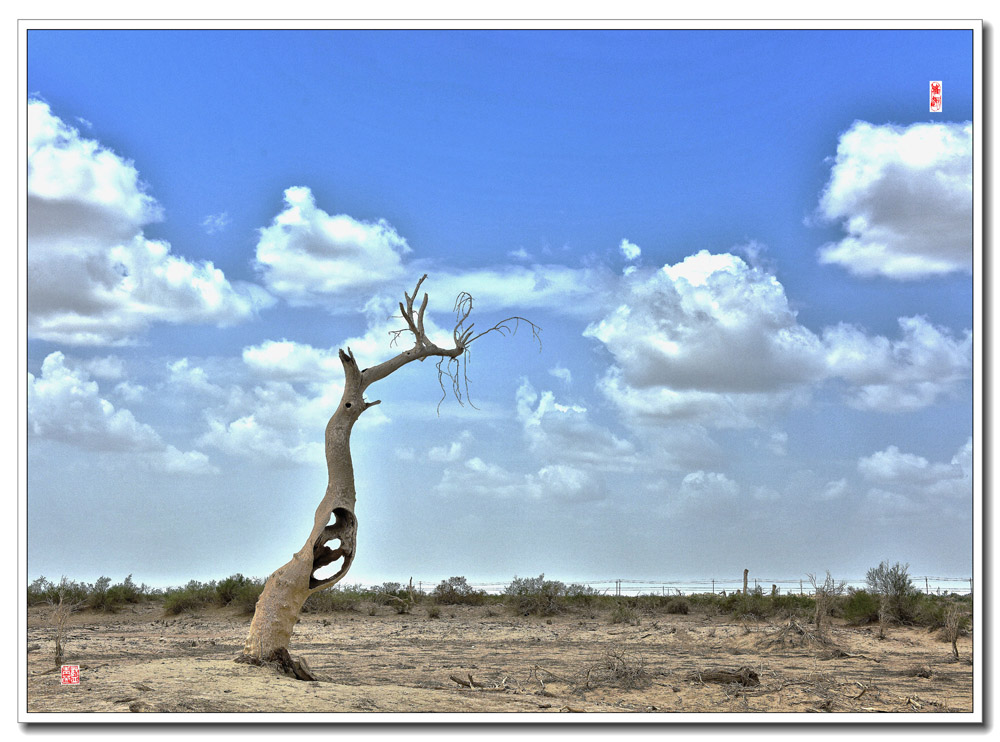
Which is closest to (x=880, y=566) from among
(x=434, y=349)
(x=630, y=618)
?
(x=630, y=618)

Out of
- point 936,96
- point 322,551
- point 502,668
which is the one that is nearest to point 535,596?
point 502,668

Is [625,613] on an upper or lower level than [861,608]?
→ lower

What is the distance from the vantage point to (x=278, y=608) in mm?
11398

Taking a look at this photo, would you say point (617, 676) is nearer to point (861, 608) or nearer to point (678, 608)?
point (861, 608)

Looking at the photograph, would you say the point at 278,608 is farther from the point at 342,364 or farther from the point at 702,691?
the point at 702,691

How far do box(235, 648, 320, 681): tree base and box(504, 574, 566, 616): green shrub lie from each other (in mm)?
18498

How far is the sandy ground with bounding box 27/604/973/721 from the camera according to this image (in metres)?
9.80

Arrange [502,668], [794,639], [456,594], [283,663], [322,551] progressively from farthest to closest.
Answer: [456,594]
[794,639]
[502,668]
[322,551]
[283,663]

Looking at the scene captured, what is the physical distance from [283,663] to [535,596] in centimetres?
1952

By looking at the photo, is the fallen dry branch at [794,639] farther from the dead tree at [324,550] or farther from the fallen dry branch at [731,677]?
the dead tree at [324,550]

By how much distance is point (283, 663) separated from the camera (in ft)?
37.2

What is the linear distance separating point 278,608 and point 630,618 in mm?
17912

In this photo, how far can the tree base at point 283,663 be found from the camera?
36.8ft
